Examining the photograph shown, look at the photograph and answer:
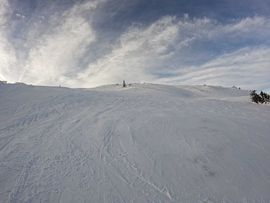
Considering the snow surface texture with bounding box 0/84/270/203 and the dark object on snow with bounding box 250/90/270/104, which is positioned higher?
the dark object on snow with bounding box 250/90/270/104

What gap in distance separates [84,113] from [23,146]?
11.8 feet

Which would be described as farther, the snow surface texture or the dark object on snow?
the dark object on snow

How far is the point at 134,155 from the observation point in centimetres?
681

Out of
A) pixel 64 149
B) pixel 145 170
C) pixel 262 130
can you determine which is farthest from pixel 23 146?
pixel 262 130

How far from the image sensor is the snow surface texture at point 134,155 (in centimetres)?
541

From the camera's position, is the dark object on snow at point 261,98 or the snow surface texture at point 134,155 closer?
the snow surface texture at point 134,155

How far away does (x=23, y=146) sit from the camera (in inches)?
289

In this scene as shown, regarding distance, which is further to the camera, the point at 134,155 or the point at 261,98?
the point at 261,98

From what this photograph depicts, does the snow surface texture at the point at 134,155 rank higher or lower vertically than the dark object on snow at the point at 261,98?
lower

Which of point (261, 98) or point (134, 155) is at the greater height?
point (261, 98)

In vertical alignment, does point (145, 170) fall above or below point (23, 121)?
below

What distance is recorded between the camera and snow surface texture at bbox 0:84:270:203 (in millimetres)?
5406

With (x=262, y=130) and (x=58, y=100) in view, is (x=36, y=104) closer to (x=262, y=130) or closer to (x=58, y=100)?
(x=58, y=100)

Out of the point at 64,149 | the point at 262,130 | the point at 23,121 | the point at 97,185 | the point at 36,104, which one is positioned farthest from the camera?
the point at 36,104
